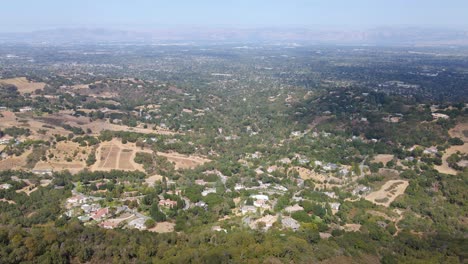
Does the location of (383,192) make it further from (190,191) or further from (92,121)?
(92,121)

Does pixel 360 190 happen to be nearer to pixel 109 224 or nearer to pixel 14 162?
pixel 109 224

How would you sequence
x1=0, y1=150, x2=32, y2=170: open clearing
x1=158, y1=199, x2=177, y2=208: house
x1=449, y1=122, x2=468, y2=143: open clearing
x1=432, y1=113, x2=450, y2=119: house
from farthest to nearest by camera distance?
x1=432, y1=113, x2=450, y2=119: house, x1=449, y1=122, x2=468, y2=143: open clearing, x1=0, y1=150, x2=32, y2=170: open clearing, x1=158, y1=199, x2=177, y2=208: house

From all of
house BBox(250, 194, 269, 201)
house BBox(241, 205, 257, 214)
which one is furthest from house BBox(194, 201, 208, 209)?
house BBox(250, 194, 269, 201)

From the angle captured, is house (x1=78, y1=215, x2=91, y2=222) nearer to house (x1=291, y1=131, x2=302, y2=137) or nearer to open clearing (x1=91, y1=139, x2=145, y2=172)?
open clearing (x1=91, y1=139, x2=145, y2=172)

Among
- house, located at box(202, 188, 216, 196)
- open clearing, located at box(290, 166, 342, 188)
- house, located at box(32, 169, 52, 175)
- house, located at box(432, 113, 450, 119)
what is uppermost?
house, located at box(432, 113, 450, 119)

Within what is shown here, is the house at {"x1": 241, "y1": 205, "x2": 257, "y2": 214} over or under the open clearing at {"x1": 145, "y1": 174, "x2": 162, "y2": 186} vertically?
over
